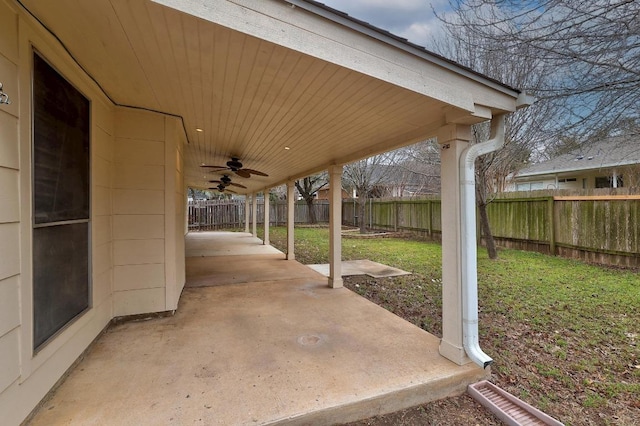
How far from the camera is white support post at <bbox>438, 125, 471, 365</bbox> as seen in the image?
254 cm

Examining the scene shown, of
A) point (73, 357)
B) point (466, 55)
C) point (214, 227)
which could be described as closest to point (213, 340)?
point (73, 357)

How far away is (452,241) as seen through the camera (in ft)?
8.50

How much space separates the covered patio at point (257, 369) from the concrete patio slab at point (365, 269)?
203 cm

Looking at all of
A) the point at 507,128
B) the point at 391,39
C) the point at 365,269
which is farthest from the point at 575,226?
the point at 391,39

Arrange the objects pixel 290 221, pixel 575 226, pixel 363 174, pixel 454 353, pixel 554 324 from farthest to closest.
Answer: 1. pixel 363 174
2. pixel 290 221
3. pixel 575 226
4. pixel 554 324
5. pixel 454 353

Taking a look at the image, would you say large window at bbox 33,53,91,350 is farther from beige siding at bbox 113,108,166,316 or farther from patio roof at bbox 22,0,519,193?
beige siding at bbox 113,108,166,316

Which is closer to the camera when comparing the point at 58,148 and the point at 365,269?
the point at 58,148

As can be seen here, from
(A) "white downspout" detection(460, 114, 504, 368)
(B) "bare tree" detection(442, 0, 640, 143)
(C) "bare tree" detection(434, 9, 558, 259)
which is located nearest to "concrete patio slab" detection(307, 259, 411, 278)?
(C) "bare tree" detection(434, 9, 558, 259)

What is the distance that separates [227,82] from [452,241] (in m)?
2.32

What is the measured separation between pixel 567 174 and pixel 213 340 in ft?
48.0

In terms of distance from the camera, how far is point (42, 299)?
1.99m

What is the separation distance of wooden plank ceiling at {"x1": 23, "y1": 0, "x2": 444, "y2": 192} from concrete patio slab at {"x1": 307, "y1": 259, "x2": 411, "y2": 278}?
2824mm

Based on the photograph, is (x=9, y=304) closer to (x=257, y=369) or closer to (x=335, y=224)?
(x=257, y=369)

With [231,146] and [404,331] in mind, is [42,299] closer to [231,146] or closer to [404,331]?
[404,331]
